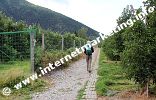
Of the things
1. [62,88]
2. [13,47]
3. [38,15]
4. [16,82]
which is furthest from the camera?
[38,15]

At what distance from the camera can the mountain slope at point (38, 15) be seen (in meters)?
116

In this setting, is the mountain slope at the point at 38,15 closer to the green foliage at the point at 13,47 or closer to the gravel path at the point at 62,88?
the green foliage at the point at 13,47

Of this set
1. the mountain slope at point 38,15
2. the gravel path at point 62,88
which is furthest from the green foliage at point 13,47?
the mountain slope at point 38,15

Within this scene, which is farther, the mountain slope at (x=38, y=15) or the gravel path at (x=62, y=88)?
the mountain slope at (x=38, y=15)

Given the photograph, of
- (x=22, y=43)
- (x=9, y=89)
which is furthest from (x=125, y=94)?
(x=22, y=43)

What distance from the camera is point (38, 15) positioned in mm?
128125

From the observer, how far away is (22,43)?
21.0 meters

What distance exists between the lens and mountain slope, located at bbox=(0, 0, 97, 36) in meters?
116

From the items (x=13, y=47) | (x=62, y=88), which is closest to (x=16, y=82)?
(x=62, y=88)

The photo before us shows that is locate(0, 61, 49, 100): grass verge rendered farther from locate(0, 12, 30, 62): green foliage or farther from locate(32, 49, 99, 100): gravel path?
locate(0, 12, 30, 62): green foliage

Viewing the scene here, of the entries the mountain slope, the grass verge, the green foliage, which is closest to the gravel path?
the grass verge

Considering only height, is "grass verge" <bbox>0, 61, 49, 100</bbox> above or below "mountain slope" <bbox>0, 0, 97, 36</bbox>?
below

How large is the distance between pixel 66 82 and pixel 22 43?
17.2ft

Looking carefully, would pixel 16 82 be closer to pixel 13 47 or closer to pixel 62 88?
pixel 62 88
